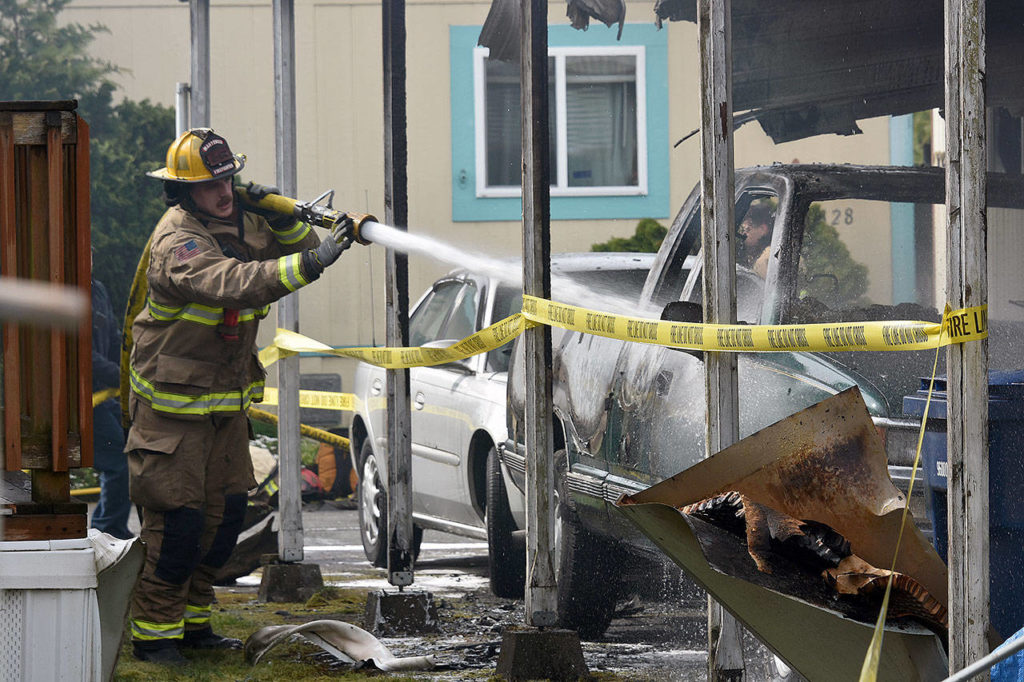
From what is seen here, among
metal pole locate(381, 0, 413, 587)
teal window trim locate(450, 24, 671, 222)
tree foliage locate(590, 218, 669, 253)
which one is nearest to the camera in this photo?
metal pole locate(381, 0, 413, 587)

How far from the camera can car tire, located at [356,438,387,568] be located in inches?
342

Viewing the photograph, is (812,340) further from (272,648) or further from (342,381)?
(342,381)

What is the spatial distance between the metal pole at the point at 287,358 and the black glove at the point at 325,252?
1531mm

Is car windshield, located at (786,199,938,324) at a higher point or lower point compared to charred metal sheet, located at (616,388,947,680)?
higher

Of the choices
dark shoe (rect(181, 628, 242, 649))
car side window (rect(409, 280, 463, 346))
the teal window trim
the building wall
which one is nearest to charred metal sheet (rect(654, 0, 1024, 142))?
car side window (rect(409, 280, 463, 346))

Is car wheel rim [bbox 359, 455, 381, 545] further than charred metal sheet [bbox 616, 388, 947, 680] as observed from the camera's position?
Yes

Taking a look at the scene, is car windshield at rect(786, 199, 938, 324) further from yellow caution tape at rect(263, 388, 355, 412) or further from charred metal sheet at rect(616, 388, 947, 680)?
yellow caution tape at rect(263, 388, 355, 412)

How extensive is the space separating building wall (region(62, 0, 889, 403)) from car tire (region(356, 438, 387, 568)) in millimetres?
5342

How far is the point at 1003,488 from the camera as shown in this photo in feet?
12.7

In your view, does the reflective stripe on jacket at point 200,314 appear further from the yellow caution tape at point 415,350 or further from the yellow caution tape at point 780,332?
the yellow caution tape at point 780,332

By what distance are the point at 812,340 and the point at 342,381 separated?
11103mm

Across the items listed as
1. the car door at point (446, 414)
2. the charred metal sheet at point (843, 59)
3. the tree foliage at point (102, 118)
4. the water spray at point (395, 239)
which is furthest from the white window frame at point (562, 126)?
the charred metal sheet at point (843, 59)

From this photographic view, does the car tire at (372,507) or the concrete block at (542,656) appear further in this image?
the car tire at (372,507)

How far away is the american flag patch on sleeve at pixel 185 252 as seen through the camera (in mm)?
6262
